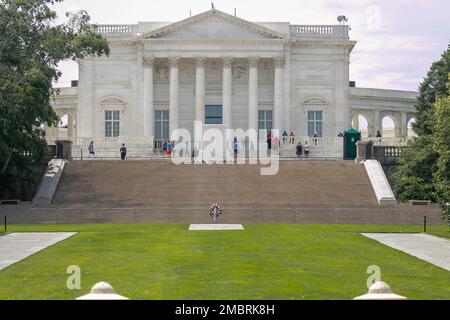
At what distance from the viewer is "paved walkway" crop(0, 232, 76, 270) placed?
2669 cm

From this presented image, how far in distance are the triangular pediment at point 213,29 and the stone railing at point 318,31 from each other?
2.91 metres

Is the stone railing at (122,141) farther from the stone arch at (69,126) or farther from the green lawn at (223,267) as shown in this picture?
the green lawn at (223,267)

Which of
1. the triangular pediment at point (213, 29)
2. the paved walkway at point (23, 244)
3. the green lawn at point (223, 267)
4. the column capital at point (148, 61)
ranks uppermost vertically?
the triangular pediment at point (213, 29)

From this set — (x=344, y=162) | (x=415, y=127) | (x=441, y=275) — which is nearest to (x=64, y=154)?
(x=344, y=162)

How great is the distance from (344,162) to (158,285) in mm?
48422

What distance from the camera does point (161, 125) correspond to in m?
89.7

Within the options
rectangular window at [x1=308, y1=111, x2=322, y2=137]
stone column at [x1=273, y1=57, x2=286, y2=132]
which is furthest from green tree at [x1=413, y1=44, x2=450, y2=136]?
stone column at [x1=273, y1=57, x2=286, y2=132]

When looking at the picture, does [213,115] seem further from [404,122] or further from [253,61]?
[404,122]

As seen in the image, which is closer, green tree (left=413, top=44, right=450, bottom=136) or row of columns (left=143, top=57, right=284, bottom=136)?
green tree (left=413, top=44, right=450, bottom=136)

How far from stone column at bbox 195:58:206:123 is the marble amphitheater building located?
0.10 meters

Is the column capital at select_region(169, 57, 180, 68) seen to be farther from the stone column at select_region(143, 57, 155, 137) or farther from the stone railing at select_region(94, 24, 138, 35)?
the stone railing at select_region(94, 24, 138, 35)

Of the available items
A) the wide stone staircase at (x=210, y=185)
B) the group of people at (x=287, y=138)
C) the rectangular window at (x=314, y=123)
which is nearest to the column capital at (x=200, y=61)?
the group of people at (x=287, y=138)

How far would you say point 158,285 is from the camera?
18.5 metres

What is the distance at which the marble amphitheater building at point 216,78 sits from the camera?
88000 mm
